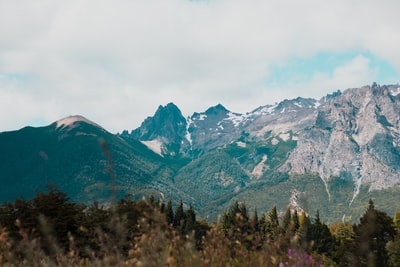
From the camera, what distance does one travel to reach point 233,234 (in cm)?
697

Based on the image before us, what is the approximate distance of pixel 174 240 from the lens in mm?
5977

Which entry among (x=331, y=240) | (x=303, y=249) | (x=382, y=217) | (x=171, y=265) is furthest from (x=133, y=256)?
(x=331, y=240)

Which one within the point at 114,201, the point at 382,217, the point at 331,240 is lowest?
the point at 331,240

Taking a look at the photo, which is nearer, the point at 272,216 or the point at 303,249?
the point at 303,249

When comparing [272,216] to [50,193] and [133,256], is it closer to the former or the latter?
[50,193]

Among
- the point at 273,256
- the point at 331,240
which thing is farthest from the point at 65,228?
the point at 331,240

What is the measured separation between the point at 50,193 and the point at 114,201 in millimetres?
18667

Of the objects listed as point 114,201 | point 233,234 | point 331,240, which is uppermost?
point 114,201

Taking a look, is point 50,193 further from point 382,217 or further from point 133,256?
point 382,217

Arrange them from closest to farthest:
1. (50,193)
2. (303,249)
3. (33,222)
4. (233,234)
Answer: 1. (303,249)
2. (233,234)
3. (33,222)
4. (50,193)

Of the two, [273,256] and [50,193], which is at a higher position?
[50,193]

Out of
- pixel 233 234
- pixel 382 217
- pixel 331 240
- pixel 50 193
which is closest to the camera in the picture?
pixel 233 234

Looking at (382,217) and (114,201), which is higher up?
(114,201)

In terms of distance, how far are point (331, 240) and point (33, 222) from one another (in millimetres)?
52133
